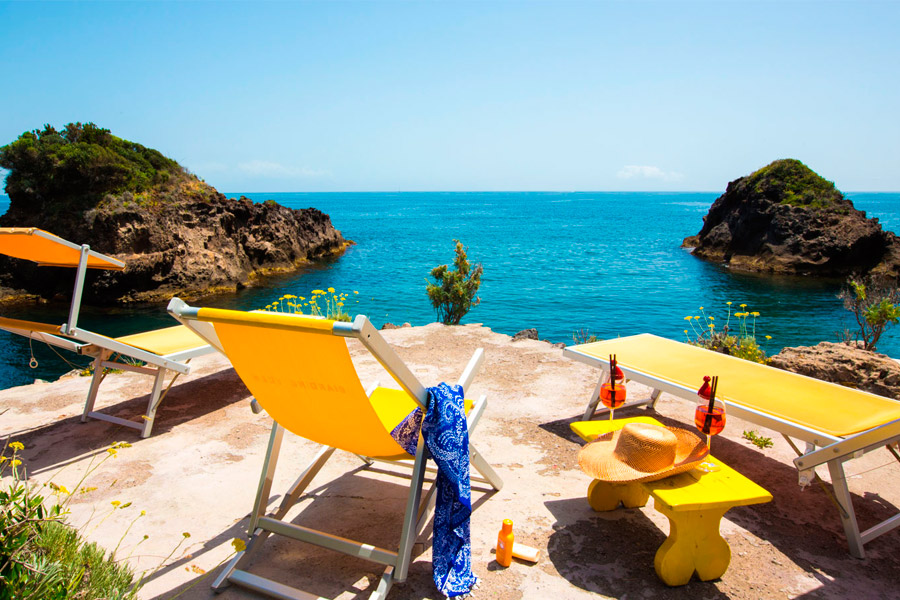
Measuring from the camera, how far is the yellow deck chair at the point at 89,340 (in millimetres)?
4035

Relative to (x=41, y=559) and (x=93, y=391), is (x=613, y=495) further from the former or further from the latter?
(x=93, y=391)

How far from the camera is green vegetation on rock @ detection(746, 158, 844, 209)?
28.7 metres

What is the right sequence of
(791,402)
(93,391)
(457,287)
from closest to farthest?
(791,402), (93,391), (457,287)

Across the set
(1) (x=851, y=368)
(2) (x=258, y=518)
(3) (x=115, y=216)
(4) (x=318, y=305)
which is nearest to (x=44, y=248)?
(2) (x=258, y=518)

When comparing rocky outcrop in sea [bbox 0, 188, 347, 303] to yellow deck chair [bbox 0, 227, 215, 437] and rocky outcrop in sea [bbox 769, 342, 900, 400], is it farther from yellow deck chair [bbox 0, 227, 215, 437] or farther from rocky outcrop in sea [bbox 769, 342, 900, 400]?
rocky outcrop in sea [bbox 769, 342, 900, 400]

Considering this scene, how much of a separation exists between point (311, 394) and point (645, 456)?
1.66m

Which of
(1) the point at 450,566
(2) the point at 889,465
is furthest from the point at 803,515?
(1) the point at 450,566

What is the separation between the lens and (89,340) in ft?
13.5

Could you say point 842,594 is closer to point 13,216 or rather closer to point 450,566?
point 450,566

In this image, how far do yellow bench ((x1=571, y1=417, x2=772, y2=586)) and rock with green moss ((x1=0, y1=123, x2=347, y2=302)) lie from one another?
22.4 metres

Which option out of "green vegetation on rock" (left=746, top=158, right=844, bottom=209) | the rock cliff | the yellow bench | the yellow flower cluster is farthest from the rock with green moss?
"green vegetation on rock" (left=746, top=158, right=844, bottom=209)

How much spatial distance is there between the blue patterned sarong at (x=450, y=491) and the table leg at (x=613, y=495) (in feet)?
3.14

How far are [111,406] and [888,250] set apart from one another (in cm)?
3236

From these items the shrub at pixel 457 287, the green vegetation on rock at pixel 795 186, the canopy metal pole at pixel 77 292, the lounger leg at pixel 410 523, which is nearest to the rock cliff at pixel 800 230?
the green vegetation on rock at pixel 795 186
